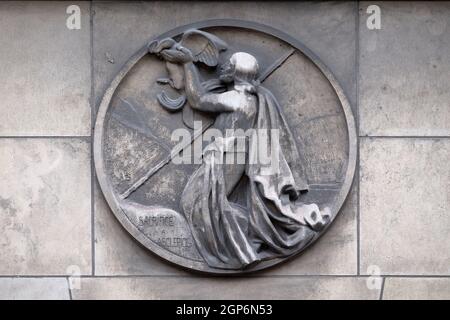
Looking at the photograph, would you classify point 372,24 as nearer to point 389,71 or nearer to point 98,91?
point 389,71

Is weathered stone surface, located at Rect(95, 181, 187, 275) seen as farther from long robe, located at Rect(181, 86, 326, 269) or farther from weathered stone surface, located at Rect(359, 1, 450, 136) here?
weathered stone surface, located at Rect(359, 1, 450, 136)

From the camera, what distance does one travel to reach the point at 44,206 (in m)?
9.84

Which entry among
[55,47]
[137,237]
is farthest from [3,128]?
[137,237]

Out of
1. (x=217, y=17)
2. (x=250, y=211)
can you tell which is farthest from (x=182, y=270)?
(x=217, y=17)

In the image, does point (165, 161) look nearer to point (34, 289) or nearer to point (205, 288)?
point (205, 288)

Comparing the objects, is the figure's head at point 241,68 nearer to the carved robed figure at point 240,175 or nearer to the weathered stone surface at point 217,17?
the carved robed figure at point 240,175

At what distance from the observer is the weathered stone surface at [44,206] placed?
9.83 meters

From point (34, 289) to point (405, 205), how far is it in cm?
312

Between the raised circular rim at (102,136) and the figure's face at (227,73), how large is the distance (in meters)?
0.35

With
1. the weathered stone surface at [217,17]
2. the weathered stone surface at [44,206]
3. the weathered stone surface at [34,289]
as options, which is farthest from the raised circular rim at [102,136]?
the weathered stone surface at [34,289]

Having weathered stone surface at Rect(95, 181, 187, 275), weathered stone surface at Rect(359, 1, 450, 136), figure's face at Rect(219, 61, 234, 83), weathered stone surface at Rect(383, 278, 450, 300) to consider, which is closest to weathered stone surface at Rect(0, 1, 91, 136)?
weathered stone surface at Rect(95, 181, 187, 275)

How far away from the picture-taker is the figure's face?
32.1 feet

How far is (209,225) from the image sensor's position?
9.64 meters

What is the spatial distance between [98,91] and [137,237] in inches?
49.3
